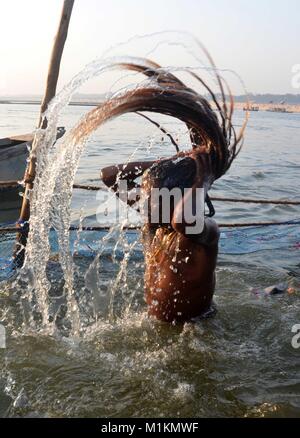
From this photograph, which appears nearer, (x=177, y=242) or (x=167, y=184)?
(x=167, y=184)

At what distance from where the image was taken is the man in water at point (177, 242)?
137 inches

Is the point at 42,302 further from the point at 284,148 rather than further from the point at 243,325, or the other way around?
the point at 284,148

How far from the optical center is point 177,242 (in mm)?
3658

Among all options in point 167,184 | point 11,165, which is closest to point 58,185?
point 167,184

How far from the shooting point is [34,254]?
5184 millimetres

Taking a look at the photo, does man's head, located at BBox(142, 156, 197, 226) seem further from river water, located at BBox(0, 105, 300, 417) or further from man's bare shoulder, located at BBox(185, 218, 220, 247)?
river water, located at BBox(0, 105, 300, 417)

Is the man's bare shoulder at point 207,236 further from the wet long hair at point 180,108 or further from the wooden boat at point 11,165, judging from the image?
the wooden boat at point 11,165

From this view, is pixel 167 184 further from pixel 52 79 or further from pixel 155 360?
pixel 52 79

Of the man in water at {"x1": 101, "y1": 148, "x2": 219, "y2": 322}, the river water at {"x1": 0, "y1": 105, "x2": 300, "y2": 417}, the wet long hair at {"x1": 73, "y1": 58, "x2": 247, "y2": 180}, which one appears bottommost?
the river water at {"x1": 0, "y1": 105, "x2": 300, "y2": 417}

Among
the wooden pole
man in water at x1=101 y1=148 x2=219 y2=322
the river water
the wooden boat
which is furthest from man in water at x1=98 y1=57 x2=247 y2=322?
the wooden boat

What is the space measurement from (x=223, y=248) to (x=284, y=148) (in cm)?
2191

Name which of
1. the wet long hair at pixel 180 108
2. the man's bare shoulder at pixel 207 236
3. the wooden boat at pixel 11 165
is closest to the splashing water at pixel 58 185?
the wet long hair at pixel 180 108

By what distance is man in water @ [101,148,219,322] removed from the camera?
11.4 feet
